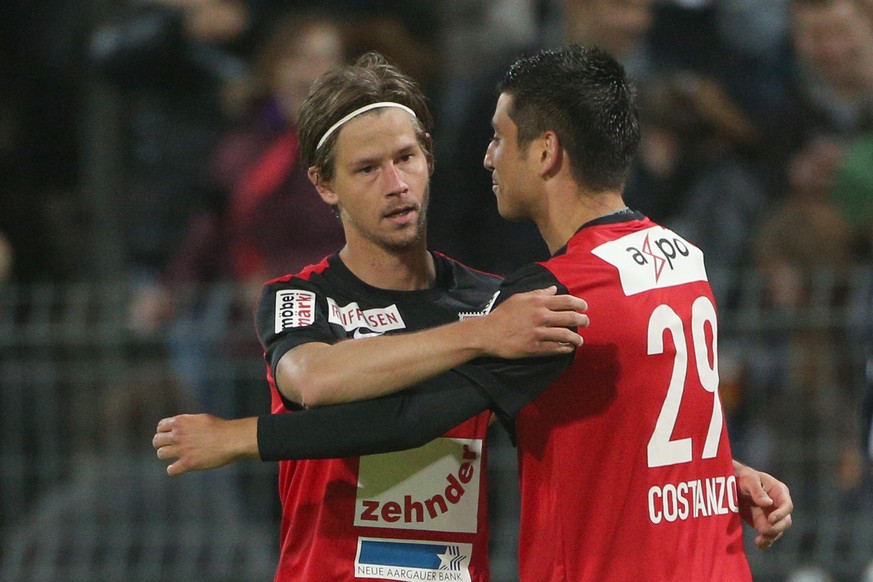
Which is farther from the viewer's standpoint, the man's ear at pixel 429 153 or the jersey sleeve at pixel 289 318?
the man's ear at pixel 429 153

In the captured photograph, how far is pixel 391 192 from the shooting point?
3553 millimetres

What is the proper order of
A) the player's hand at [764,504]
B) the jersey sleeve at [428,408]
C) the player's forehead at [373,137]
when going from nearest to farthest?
the jersey sleeve at [428,408], the player's hand at [764,504], the player's forehead at [373,137]

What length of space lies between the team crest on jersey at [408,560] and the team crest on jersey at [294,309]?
1.87ft

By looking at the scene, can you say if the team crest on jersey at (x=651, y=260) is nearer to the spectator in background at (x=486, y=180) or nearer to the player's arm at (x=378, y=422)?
the player's arm at (x=378, y=422)

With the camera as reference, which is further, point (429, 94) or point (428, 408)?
point (429, 94)

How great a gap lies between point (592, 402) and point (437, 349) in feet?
1.24

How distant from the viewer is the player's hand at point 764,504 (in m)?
3.37

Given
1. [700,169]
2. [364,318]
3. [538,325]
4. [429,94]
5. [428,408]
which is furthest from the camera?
[429,94]

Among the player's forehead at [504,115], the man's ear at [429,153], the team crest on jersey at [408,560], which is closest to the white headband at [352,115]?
the man's ear at [429,153]

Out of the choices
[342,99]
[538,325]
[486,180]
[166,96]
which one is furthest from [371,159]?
[166,96]

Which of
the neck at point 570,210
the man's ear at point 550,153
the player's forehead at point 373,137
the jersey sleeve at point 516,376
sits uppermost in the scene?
the player's forehead at point 373,137

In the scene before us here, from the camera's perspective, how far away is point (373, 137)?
3.59m

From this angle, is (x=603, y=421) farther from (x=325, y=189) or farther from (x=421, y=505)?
(x=325, y=189)

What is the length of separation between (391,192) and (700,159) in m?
3.29
